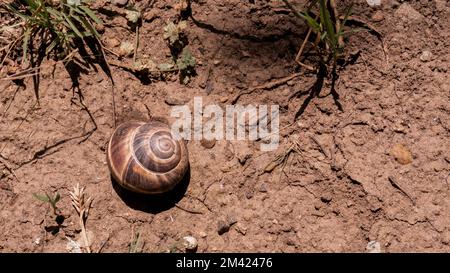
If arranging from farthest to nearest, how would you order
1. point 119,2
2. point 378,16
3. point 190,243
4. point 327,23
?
point 119,2 < point 378,16 < point 190,243 < point 327,23

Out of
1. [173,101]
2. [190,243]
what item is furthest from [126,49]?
[190,243]

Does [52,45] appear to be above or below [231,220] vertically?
above

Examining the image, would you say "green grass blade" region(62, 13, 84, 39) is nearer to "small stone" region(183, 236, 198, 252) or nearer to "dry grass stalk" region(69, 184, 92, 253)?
"dry grass stalk" region(69, 184, 92, 253)

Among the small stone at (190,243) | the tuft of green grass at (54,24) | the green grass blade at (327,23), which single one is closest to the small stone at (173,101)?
the tuft of green grass at (54,24)

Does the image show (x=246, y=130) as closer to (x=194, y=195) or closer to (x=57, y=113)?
(x=194, y=195)

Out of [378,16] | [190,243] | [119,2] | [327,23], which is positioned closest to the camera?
[327,23]

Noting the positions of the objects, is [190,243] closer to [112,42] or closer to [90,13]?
[112,42]

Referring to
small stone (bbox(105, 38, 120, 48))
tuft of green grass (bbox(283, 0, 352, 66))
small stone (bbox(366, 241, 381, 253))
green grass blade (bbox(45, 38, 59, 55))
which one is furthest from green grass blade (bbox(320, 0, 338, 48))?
green grass blade (bbox(45, 38, 59, 55))
